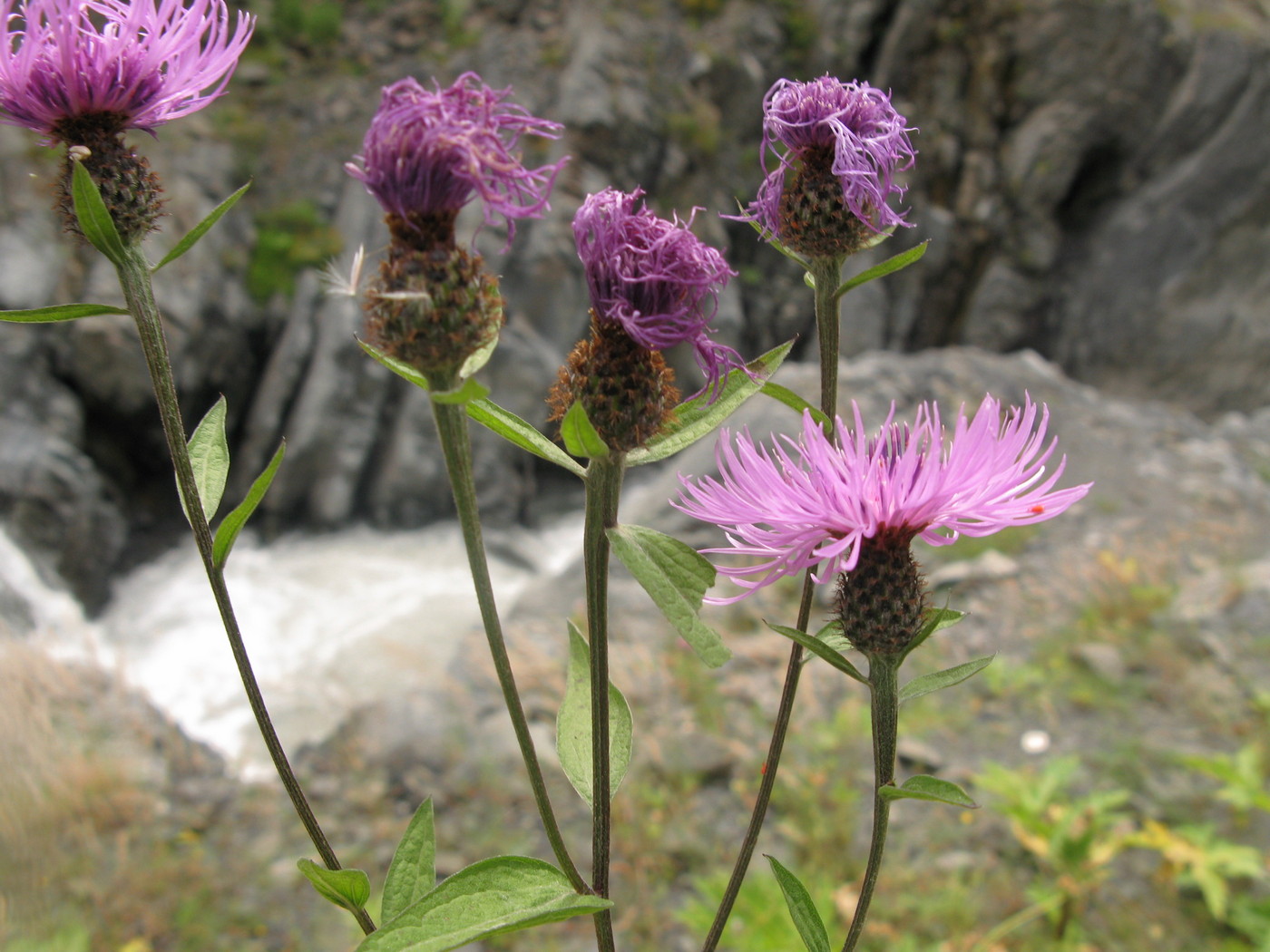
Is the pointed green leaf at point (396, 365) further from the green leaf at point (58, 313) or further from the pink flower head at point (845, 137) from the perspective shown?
the pink flower head at point (845, 137)

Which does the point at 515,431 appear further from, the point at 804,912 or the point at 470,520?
the point at 804,912

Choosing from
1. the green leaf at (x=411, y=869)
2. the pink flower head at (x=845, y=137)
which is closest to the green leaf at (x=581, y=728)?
the green leaf at (x=411, y=869)

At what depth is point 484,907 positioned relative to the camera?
633mm

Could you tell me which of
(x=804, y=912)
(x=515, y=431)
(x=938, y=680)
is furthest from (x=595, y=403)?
(x=804, y=912)

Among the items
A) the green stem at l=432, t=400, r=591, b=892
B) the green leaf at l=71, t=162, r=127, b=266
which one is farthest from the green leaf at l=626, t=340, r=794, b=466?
the green leaf at l=71, t=162, r=127, b=266

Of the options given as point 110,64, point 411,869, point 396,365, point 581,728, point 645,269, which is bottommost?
point 411,869

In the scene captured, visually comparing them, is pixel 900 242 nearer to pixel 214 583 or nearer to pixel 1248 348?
pixel 1248 348

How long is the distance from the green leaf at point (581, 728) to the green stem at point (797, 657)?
0.45 ft

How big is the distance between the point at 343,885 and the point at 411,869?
78mm

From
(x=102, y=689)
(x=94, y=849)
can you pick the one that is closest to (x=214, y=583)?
(x=94, y=849)

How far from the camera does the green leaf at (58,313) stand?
706 millimetres

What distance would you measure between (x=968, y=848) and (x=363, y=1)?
36.6 feet

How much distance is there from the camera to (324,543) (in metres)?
7.43

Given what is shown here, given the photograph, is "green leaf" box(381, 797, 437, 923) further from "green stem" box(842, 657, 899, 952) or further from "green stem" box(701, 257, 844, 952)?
"green stem" box(842, 657, 899, 952)
